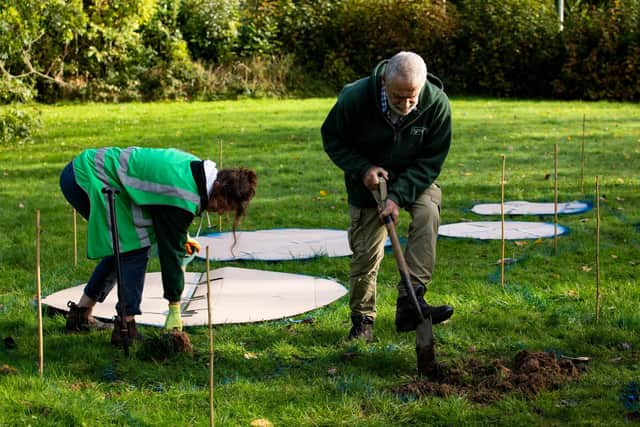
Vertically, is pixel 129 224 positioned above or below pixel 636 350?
above

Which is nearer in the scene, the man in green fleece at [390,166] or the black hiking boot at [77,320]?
the man in green fleece at [390,166]

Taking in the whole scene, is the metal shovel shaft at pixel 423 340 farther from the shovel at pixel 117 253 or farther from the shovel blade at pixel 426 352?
the shovel at pixel 117 253

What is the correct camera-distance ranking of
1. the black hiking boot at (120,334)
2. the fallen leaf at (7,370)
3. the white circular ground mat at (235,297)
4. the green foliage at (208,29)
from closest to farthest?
1. the fallen leaf at (7,370)
2. the black hiking boot at (120,334)
3. the white circular ground mat at (235,297)
4. the green foliage at (208,29)

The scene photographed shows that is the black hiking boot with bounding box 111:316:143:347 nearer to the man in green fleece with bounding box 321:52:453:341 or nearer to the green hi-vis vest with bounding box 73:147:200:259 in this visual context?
the green hi-vis vest with bounding box 73:147:200:259

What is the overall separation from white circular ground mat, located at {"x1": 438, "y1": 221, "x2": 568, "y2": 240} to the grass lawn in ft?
0.52

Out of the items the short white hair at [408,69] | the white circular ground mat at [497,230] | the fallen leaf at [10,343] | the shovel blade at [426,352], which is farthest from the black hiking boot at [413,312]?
the white circular ground mat at [497,230]

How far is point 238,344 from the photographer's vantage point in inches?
199

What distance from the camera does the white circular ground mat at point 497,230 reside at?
7.59m

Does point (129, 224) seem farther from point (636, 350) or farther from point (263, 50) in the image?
point (263, 50)

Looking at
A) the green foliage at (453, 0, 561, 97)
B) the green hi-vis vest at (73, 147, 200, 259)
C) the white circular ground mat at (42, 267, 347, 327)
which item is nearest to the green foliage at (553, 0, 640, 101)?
the green foliage at (453, 0, 561, 97)

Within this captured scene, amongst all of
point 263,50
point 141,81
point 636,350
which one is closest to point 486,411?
point 636,350

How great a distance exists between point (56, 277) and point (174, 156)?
218 centimetres

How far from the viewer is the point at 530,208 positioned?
8805mm

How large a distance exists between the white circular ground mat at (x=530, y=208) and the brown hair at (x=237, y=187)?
14.4 feet
